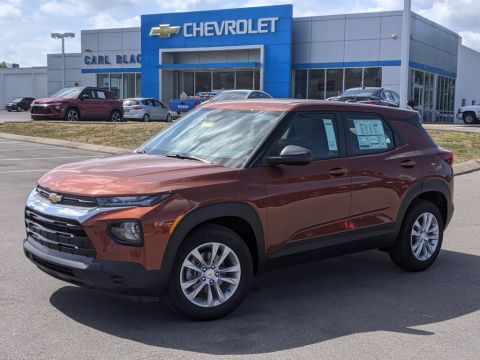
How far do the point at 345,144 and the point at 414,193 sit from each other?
1.06 m

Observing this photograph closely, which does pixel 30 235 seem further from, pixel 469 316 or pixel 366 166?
pixel 469 316

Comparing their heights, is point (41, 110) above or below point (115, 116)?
above

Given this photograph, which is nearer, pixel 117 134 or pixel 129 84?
pixel 117 134

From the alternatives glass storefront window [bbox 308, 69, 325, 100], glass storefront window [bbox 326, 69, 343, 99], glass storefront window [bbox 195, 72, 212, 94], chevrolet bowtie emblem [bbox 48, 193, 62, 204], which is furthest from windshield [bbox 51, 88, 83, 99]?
chevrolet bowtie emblem [bbox 48, 193, 62, 204]

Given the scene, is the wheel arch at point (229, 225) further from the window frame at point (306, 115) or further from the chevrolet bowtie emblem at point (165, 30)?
the chevrolet bowtie emblem at point (165, 30)

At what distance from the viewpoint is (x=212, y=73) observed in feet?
138

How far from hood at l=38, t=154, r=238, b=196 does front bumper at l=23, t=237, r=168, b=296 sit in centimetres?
49

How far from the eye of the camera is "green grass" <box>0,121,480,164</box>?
61.0 feet

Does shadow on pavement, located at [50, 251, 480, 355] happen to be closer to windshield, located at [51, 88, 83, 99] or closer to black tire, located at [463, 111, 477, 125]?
windshield, located at [51, 88, 83, 99]

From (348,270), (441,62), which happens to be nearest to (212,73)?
(441,62)

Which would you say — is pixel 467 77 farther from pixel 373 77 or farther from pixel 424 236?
pixel 424 236

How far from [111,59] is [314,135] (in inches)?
1739

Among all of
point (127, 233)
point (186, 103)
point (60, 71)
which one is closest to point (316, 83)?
point (186, 103)

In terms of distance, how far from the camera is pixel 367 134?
19.3ft
